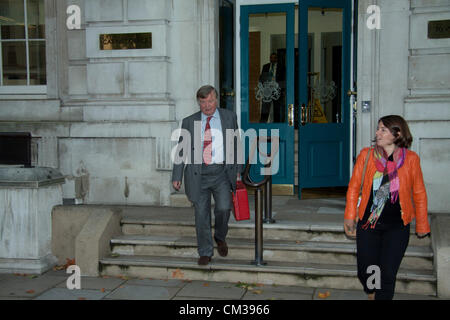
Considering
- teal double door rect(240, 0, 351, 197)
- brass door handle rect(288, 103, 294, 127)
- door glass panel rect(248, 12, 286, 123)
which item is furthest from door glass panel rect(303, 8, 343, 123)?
door glass panel rect(248, 12, 286, 123)

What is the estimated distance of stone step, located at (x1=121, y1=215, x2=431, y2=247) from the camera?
19.7 ft

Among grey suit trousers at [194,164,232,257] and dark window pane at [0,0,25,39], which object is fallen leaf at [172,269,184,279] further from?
dark window pane at [0,0,25,39]

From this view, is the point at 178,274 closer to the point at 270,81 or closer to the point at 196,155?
the point at 196,155

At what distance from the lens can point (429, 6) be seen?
6992 millimetres

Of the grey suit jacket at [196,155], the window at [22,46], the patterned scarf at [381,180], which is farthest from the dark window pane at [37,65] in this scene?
the patterned scarf at [381,180]

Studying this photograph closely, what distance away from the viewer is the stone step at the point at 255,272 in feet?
17.3

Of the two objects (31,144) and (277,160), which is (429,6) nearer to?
(277,160)

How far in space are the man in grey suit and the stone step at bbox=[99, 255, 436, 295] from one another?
19 centimetres

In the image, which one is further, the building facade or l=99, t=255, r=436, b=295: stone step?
the building facade

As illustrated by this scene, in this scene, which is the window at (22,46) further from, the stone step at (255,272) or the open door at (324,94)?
the open door at (324,94)

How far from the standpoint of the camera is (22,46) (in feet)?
28.1

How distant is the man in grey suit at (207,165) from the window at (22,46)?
12.7 feet

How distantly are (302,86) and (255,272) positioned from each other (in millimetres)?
3476

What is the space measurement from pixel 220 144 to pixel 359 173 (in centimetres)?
186
